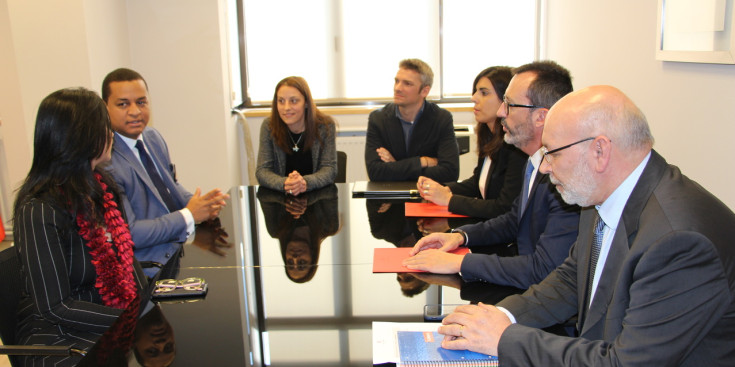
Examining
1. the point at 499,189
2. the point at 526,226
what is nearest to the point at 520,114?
the point at 526,226

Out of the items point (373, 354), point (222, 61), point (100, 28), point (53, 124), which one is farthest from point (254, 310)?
point (222, 61)

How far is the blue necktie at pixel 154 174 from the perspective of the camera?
9.08 feet

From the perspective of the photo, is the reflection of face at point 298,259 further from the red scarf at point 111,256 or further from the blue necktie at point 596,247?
the blue necktie at point 596,247

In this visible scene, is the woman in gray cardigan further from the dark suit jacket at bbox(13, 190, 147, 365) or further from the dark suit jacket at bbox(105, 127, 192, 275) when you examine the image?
the dark suit jacket at bbox(13, 190, 147, 365)

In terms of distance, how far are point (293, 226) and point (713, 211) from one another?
1769 mm

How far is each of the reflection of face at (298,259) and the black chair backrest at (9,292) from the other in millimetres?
911

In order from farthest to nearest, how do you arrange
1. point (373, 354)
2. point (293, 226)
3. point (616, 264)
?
point (293, 226), point (373, 354), point (616, 264)

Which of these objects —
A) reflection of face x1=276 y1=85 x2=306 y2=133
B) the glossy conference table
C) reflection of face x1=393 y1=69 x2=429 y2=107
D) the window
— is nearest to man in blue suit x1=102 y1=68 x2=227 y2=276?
the glossy conference table

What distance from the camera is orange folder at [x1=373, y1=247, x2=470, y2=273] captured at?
77.7 inches

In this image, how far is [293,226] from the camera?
261 centimetres

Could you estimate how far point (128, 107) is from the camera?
2.78 meters

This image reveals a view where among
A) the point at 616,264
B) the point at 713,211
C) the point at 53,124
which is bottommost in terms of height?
the point at 616,264

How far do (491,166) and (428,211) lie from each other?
37 cm

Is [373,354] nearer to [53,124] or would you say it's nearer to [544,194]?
[544,194]
